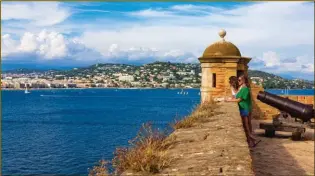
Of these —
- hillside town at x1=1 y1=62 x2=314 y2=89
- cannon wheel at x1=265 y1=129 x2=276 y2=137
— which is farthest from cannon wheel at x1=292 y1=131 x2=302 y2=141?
hillside town at x1=1 y1=62 x2=314 y2=89

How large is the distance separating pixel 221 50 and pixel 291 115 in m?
2.61

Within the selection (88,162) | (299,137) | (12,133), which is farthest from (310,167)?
(12,133)

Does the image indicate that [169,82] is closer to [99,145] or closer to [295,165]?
[99,145]

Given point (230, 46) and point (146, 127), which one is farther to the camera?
point (230, 46)

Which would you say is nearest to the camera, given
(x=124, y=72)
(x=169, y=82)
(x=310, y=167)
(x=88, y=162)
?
(x=310, y=167)

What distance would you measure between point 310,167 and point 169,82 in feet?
529

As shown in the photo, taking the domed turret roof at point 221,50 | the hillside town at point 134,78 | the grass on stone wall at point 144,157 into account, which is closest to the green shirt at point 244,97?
the grass on stone wall at point 144,157

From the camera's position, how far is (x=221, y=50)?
11133 millimetres

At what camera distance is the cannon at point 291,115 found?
934 centimetres

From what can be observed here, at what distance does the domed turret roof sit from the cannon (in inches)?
66.2

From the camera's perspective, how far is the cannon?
Result: 30.7 feet

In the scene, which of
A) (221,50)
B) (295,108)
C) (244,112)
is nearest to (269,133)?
(295,108)

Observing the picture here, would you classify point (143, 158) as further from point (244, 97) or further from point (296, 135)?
point (296, 135)

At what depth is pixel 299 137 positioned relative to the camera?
9562 mm
